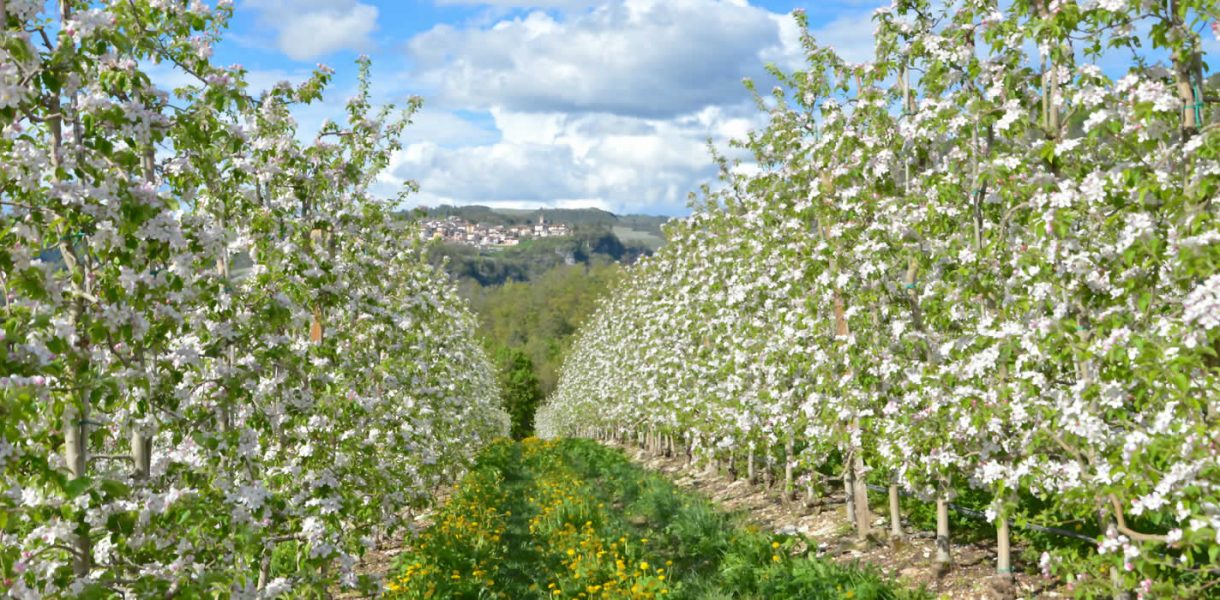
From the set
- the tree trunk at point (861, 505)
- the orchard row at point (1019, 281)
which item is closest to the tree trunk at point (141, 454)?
the orchard row at point (1019, 281)

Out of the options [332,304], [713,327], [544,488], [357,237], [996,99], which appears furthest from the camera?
[544,488]

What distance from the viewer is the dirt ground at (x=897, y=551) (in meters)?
8.51

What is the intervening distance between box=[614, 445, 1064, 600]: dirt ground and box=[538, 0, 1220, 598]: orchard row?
31cm

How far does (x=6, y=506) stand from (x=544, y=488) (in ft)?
46.5

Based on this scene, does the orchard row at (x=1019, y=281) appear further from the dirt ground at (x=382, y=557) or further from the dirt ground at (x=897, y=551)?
the dirt ground at (x=382, y=557)

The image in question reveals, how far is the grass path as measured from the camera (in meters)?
8.73

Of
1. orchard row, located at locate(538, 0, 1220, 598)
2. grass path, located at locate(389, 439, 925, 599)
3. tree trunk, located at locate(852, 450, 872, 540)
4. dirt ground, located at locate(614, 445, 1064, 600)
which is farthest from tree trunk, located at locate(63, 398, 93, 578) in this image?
tree trunk, located at locate(852, 450, 872, 540)

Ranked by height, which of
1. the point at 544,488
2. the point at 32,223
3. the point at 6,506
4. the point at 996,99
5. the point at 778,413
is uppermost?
the point at 996,99

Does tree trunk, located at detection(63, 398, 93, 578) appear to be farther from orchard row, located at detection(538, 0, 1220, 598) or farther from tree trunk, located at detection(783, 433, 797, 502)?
tree trunk, located at detection(783, 433, 797, 502)

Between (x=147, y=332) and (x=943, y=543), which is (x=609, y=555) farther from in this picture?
(x=147, y=332)

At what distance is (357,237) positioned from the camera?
9609 mm

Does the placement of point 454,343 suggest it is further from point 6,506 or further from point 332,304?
point 6,506

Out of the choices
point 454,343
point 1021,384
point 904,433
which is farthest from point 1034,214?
point 454,343

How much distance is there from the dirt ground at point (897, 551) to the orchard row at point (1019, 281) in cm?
31
